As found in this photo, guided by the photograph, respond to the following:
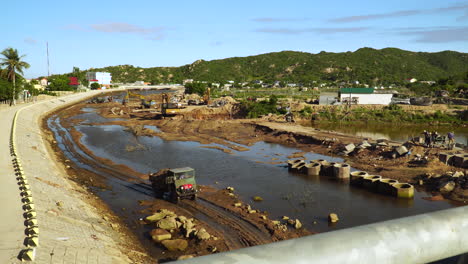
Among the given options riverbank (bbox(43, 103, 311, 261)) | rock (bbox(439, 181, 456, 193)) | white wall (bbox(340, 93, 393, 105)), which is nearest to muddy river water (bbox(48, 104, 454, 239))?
riverbank (bbox(43, 103, 311, 261))

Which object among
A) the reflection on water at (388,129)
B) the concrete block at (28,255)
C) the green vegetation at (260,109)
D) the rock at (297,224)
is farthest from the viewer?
the green vegetation at (260,109)

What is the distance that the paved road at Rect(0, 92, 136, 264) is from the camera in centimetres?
1324

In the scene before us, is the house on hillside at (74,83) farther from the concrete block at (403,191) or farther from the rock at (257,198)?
the concrete block at (403,191)

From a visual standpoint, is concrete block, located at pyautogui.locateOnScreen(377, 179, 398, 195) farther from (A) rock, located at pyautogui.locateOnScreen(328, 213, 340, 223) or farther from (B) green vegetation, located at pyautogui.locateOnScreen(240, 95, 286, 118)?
(B) green vegetation, located at pyautogui.locateOnScreen(240, 95, 286, 118)

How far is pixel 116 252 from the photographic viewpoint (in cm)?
1462

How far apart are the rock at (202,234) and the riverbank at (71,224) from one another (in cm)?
284

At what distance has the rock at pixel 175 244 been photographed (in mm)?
16066

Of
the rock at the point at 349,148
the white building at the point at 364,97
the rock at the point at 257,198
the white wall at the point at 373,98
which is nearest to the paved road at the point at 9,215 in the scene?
the rock at the point at 257,198

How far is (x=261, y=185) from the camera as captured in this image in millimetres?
26750

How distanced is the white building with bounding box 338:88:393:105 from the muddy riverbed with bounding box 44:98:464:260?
27.3m

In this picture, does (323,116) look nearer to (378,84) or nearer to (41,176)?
(41,176)

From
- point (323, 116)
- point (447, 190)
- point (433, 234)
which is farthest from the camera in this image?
point (323, 116)

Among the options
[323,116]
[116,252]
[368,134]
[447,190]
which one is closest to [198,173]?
[116,252]

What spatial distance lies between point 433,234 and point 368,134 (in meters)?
53.1
